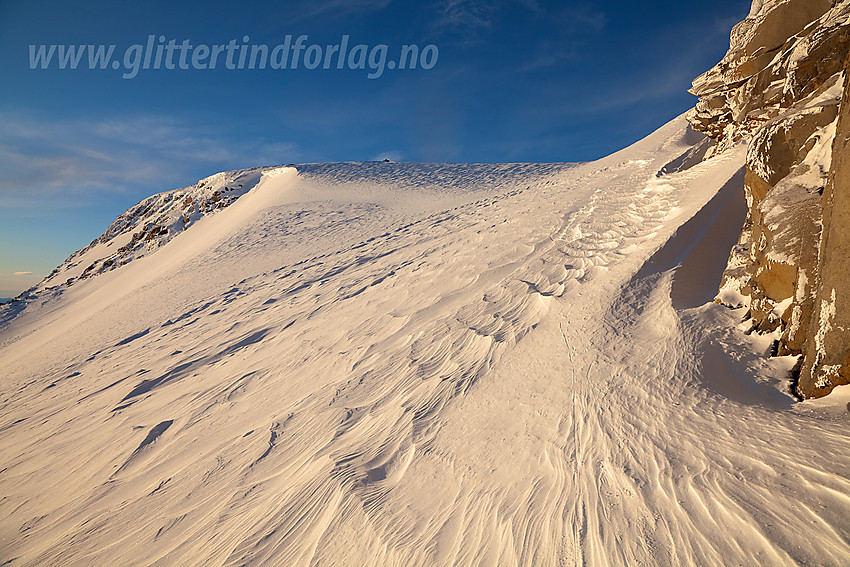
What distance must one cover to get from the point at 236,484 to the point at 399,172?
15.7 meters

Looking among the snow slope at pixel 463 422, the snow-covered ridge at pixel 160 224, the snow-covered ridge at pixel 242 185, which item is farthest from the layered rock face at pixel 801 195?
the snow-covered ridge at pixel 160 224

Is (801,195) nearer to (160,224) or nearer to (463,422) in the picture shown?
(463,422)

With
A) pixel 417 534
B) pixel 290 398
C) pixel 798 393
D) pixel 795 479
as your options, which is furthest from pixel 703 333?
pixel 290 398

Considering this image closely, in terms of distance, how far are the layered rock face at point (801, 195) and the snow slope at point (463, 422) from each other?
11.3 inches

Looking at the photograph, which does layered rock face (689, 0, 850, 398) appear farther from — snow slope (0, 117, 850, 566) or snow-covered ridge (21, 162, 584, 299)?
snow-covered ridge (21, 162, 584, 299)

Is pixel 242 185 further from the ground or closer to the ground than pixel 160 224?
further from the ground

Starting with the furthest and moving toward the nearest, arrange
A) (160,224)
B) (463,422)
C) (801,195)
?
1. (160,224)
2. (463,422)
3. (801,195)


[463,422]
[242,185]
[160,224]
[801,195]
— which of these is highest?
[242,185]

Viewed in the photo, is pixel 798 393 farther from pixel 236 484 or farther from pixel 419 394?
pixel 236 484

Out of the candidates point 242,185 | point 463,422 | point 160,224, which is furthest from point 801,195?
point 160,224

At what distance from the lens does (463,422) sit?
3.01 metres

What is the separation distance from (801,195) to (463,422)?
10.3 ft

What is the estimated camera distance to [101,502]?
3070mm

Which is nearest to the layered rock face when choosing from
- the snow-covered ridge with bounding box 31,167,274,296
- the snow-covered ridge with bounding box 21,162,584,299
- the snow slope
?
the snow slope
